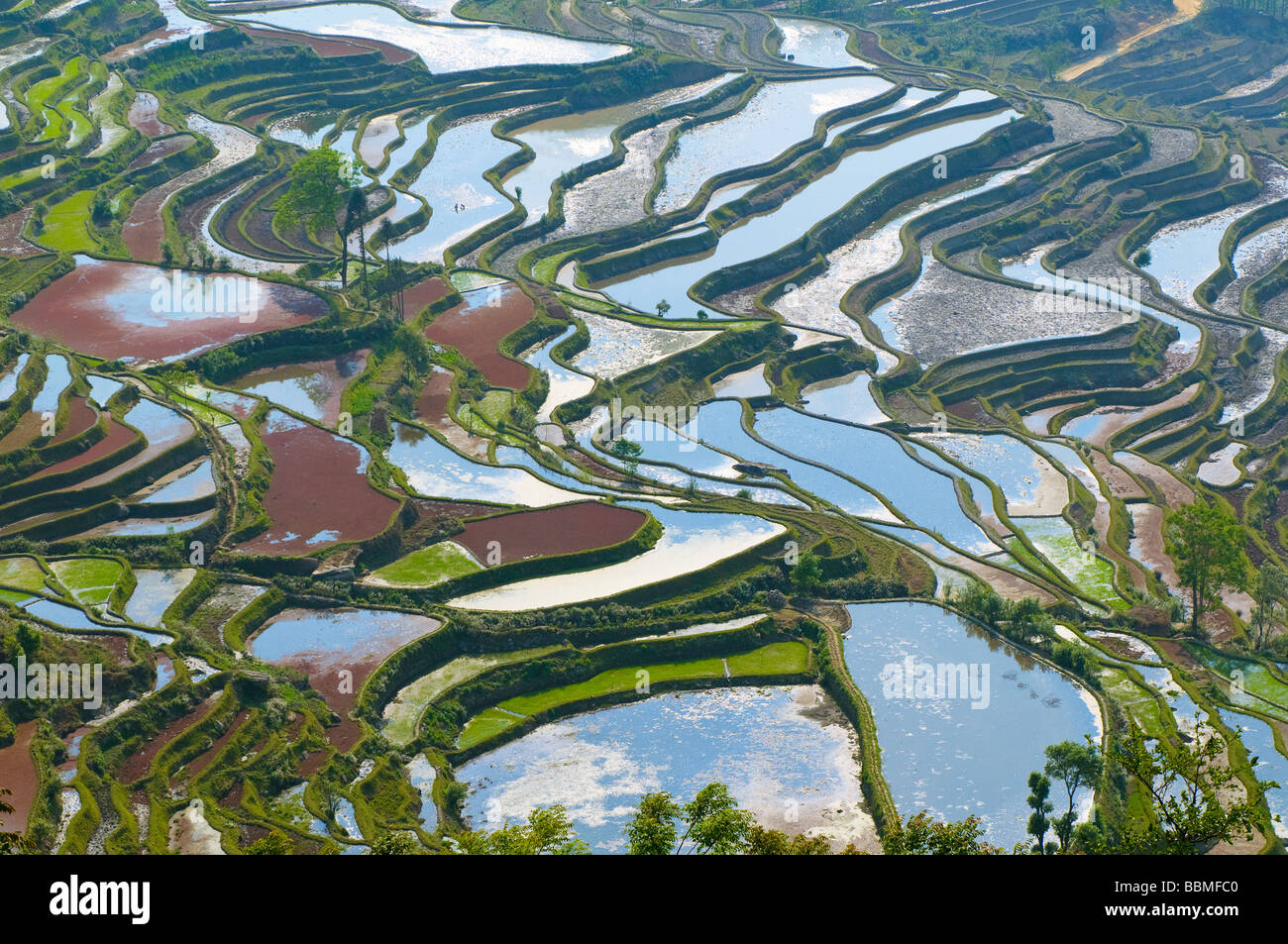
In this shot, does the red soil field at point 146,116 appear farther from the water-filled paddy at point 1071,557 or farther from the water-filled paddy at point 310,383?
the water-filled paddy at point 1071,557

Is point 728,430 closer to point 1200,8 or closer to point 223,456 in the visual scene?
point 223,456

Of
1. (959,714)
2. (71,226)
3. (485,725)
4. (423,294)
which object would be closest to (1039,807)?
(959,714)

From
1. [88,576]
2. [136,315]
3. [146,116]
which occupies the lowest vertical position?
[88,576]

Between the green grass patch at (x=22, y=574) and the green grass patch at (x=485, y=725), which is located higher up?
the green grass patch at (x=22, y=574)

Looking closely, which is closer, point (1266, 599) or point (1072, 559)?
point (1266, 599)

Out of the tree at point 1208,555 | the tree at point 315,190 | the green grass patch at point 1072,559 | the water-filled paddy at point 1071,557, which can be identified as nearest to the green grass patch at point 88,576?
the tree at point 315,190

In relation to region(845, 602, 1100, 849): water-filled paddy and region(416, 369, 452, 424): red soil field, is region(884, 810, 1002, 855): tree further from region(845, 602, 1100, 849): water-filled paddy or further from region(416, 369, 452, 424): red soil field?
region(416, 369, 452, 424): red soil field

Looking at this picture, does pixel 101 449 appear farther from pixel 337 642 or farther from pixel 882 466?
pixel 882 466
